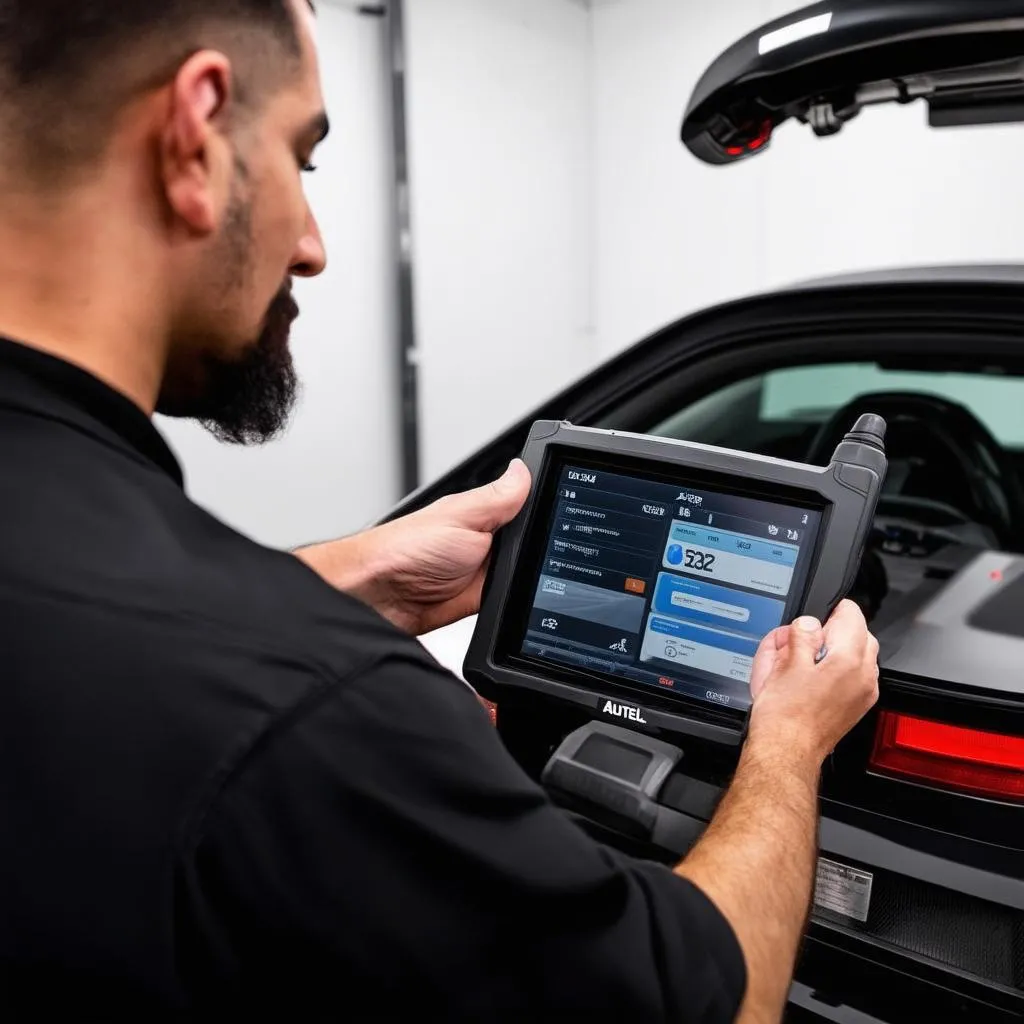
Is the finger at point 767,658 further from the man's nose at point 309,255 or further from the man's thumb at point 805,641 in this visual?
the man's nose at point 309,255

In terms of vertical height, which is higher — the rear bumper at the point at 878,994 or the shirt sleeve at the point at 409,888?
the shirt sleeve at the point at 409,888

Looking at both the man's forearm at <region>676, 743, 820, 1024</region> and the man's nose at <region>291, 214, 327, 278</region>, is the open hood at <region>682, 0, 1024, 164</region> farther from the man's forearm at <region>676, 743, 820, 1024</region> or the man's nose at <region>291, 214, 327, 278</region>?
the man's forearm at <region>676, 743, 820, 1024</region>

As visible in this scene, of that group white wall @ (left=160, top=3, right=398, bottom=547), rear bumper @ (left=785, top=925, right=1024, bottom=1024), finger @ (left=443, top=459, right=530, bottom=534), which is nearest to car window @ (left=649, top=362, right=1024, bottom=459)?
finger @ (left=443, top=459, right=530, bottom=534)

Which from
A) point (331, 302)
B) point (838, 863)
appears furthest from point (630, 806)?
point (331, 302)

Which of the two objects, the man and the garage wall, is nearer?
the man

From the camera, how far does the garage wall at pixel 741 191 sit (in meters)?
3.51

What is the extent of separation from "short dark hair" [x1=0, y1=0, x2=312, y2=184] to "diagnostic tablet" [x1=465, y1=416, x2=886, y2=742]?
23.1 inches

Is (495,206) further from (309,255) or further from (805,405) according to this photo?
(309,255)

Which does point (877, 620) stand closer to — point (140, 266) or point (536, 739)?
point (536, 739)

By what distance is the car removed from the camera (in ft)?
3.37

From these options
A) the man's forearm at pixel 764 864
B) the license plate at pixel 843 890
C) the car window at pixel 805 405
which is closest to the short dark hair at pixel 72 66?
the man's forearm at pixel 764 864

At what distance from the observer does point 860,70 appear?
1268mm

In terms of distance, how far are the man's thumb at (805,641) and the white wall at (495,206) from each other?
11.4 ft

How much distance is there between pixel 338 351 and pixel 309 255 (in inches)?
126
